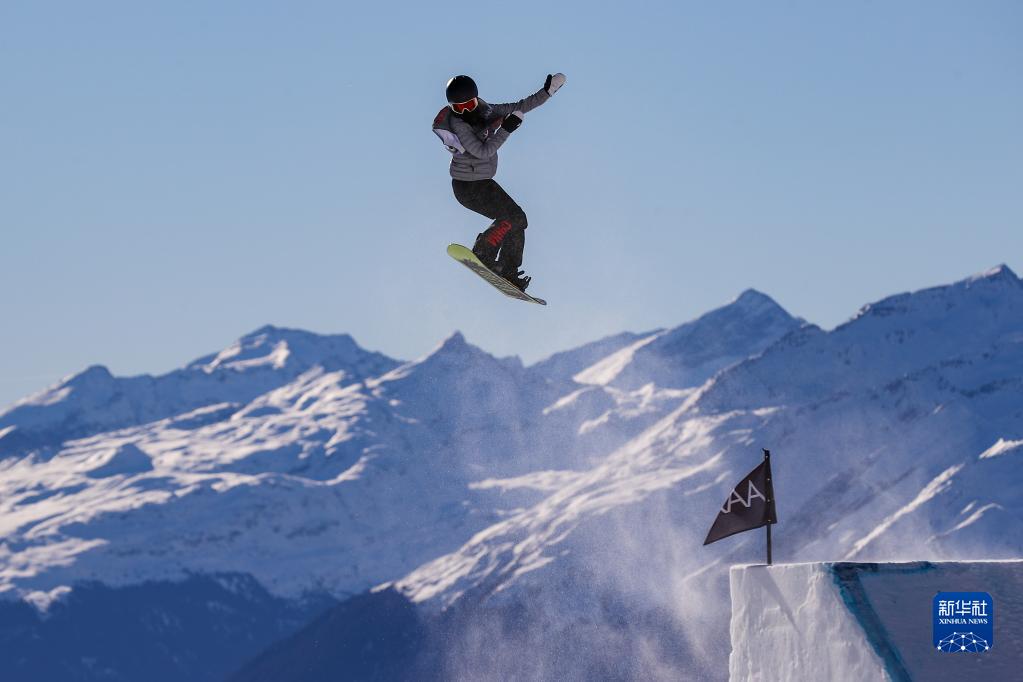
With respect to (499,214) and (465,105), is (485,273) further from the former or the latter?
(465,105)

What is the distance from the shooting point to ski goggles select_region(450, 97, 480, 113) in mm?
22031

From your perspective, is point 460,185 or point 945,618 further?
point 460,185

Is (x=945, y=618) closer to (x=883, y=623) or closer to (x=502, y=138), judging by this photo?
(x=883, y=623)

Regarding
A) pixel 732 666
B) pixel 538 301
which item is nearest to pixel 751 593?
pixel 732 666

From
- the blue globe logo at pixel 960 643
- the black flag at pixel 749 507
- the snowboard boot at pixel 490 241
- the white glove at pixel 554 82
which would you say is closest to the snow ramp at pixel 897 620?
the blue globe logo at pixel 960 643

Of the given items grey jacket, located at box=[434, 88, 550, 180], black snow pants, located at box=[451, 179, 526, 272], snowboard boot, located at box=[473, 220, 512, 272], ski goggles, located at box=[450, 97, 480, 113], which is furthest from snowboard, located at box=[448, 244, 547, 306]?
ski goggles, located at box=[450, 97, 480, 113]

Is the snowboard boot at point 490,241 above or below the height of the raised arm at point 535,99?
below

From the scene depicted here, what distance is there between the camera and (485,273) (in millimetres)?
26203

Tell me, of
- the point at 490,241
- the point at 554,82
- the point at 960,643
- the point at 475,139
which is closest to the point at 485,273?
the point at 490,241

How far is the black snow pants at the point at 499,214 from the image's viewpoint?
2423 cm

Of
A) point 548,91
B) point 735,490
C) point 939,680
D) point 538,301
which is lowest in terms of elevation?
point 939,680

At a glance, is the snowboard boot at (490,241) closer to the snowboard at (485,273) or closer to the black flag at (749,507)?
the snowboard at (485,273)

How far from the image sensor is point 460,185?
2405 centimetres

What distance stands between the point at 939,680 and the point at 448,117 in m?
9.75
